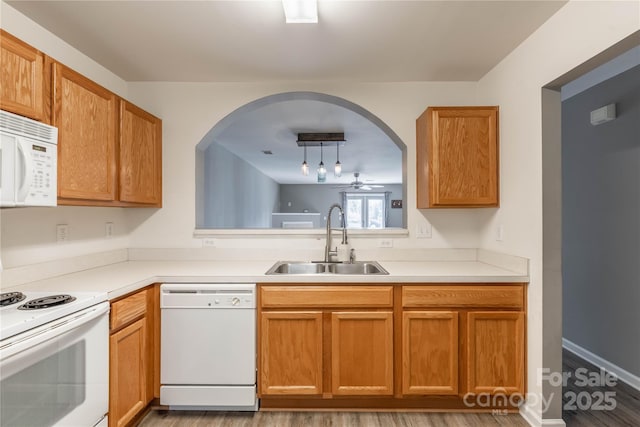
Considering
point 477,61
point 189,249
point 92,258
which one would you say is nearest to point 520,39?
point 477,61

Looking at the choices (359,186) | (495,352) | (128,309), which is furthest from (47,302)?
(359,186)

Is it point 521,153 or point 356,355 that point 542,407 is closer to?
point 356,355

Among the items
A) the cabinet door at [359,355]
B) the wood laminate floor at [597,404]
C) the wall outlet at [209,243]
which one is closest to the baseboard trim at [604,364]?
the wood laminate floor at [597,404]

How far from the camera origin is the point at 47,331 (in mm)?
1254

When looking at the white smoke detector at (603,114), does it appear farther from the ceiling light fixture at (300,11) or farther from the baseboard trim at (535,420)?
the ceiling light fixture at (300,11)

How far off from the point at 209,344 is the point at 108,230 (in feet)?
3.78

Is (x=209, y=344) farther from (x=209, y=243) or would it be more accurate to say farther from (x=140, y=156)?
(x=140, y=156)

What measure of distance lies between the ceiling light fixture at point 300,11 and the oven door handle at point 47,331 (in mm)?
1587

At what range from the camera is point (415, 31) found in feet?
6.33

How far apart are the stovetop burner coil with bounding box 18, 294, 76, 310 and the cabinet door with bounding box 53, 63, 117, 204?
1.63 feet

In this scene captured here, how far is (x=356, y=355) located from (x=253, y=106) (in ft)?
6.37

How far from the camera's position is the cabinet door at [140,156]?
2.13 meters

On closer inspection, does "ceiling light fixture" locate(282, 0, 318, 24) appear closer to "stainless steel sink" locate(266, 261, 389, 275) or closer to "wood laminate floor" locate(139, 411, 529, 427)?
"stainless steel sink" locate(266, 261, 389, 275)

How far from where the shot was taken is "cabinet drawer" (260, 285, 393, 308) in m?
2.01
